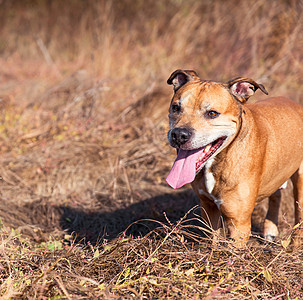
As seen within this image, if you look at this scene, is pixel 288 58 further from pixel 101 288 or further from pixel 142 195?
pixel 101 288

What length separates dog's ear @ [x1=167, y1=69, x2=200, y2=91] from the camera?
391 cm

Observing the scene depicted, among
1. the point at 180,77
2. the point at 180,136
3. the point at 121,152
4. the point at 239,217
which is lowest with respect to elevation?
the point at 121,152

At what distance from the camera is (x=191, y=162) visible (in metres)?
3.51

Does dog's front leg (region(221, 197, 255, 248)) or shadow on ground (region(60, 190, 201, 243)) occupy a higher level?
dog's front leg (region(221, 197, 255, 248))

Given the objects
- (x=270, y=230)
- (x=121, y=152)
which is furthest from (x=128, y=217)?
(x=270, y=230)

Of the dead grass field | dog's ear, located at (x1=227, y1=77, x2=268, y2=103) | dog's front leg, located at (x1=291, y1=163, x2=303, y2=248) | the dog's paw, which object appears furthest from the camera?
the dog's paw

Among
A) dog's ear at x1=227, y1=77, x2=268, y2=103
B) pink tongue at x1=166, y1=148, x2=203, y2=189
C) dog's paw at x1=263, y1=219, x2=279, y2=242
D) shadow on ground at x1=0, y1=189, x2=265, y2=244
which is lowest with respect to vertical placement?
shadow on ground at x1=0, y1=189, x2=265, y2=244

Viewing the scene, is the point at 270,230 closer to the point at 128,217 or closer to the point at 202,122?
the point at 128,217

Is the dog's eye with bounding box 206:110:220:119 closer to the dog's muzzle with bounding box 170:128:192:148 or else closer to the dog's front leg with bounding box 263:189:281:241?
the dog's muzzle with bounding box 170:128:192:148

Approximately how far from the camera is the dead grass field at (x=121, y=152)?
9.94 ft

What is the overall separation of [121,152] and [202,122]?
9.80 feet

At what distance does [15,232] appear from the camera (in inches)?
180

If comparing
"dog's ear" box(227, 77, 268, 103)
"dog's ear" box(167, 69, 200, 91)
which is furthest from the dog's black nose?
"dog's ear" box(167, 69, 200, 91)

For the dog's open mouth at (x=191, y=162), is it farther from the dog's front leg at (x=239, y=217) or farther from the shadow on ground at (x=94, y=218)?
the shadow on ground at (x=94, y=218)
